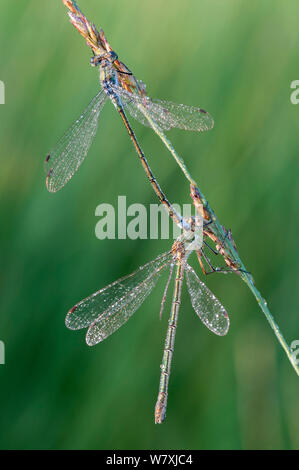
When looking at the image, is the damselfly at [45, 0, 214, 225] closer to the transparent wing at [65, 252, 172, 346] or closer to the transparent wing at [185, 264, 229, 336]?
the transparent wing at [65, 252, 172, 346]

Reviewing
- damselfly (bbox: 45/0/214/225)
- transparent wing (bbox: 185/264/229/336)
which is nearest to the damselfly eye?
damselfly (bbox: 45/0/214/225)

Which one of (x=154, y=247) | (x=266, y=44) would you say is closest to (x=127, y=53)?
(x=266, y=44)

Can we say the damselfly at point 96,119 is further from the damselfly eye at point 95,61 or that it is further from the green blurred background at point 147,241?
the green blurred background at point 147,241

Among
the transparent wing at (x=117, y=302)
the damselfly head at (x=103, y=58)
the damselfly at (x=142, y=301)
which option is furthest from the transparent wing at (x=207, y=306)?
the damselfly head at (x=103, y=58)

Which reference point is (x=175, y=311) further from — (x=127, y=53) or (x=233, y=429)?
(x=127, y=53)

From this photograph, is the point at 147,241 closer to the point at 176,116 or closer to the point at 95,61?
the point at 176,116

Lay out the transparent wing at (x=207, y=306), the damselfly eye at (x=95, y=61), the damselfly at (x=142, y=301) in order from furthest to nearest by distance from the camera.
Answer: the damselfly eye at (x=95, y=61) < the damselfly at (x=142, y=301) < the transparent wing at (x=207, y=306)

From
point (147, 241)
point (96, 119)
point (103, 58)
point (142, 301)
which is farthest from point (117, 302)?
point (103, 58)
